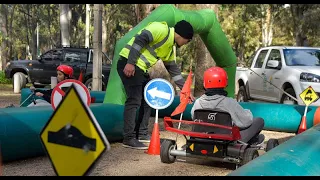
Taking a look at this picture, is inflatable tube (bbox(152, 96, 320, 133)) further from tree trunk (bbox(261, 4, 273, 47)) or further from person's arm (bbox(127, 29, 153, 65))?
tree trunk (bbox(261, 4, 273, 47))

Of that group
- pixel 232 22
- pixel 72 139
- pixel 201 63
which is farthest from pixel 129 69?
pixel 232 22

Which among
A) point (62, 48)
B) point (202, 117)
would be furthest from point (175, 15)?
point (62, 48)

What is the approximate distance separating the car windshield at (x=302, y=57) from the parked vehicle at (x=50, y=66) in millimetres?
Result: 8504

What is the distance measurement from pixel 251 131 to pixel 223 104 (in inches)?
25.9

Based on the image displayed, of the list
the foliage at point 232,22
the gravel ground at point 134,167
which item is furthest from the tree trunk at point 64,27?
the gravel ground at point 134,167

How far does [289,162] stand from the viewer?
4305 millimetres

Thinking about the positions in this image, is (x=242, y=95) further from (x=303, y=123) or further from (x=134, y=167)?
(x=134, y=167)

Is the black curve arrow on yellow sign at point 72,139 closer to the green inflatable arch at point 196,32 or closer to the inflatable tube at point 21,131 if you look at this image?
the inflatable tube at point 21,131

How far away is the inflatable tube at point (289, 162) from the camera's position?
13.0 feet

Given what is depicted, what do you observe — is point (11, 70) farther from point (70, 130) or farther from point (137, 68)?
point (70, 130)

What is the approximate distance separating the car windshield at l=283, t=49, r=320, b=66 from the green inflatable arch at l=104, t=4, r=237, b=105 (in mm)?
2247

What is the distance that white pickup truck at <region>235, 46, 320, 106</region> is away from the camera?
34.8ft

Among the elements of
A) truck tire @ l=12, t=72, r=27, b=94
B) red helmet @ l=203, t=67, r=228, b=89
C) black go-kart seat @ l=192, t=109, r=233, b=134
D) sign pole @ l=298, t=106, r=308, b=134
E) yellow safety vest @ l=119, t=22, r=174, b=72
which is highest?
yellow safety vest @ l=119, t=22, r=174, b=72

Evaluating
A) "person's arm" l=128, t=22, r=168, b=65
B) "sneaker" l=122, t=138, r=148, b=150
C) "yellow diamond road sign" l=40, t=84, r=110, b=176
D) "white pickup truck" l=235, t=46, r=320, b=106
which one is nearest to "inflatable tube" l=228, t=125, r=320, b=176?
"yellow diamond road sign" l=40, t=84, r=110, b=176
